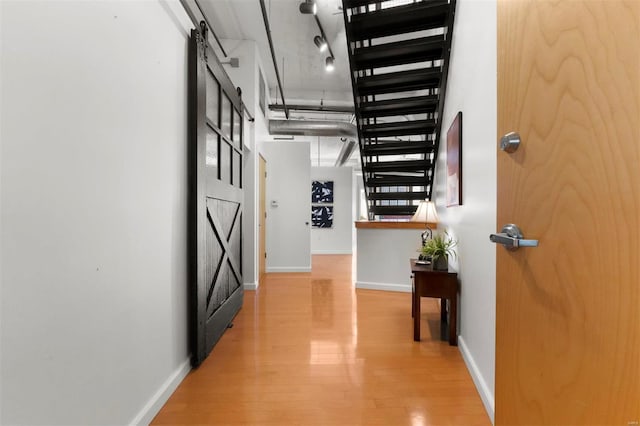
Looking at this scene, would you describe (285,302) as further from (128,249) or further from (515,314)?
(515,314)

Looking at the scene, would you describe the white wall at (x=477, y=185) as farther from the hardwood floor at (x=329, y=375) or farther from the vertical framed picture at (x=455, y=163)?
the hardwood floor at (x=329, y=375)

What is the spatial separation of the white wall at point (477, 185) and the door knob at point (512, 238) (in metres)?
0.74

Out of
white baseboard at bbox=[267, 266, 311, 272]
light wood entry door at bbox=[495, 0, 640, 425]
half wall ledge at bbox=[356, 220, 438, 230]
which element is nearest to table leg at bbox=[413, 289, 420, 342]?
half wall ledge at bbox=[356, 220, 438, 230]

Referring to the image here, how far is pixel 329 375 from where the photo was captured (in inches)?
79.0

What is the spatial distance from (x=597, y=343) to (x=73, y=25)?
6.10 feet

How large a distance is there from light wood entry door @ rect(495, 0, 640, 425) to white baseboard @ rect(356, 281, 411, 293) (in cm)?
320

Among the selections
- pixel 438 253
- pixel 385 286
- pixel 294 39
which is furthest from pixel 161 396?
pixel 294 39

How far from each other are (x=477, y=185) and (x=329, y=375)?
1669 mm

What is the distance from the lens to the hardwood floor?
1.63 meters

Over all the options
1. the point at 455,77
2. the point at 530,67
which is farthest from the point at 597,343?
the point at 455,77

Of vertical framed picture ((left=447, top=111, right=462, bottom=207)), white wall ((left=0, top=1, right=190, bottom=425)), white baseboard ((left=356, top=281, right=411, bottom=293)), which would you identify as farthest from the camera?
white baseboard ((left=356, top=281, right=411, bottom=293))

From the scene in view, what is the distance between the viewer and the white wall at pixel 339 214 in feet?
27.9

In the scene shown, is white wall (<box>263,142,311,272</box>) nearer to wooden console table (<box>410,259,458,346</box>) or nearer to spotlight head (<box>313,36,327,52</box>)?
spotlight head (<box>313,36,327,52</box>)

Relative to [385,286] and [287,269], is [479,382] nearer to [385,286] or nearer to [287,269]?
[385,286]
